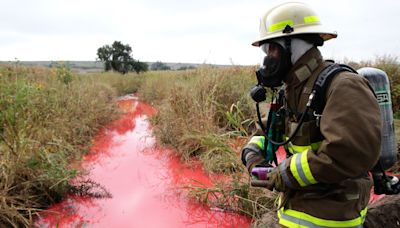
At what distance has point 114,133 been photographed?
8109mm

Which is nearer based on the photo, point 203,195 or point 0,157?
point 0,157

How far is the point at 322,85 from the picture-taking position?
4.58 ft

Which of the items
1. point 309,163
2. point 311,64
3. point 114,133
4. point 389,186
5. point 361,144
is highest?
point 311,64

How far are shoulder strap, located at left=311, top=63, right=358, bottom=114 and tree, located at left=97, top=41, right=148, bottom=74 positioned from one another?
32.3 meters

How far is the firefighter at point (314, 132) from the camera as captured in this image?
4.11 ft

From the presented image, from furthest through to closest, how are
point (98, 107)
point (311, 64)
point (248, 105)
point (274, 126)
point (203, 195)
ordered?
point (98, 107) < point (248, 105) < point (203, 195) < point (274, 126) < point (311, 64)

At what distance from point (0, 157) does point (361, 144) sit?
12.0ft

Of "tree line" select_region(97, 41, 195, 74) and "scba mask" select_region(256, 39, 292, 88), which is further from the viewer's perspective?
"tree line" select_region(97, 41, 195, 74)

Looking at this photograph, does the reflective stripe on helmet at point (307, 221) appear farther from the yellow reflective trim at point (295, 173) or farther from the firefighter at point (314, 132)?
the yellow reflective trim at point (295, 173)

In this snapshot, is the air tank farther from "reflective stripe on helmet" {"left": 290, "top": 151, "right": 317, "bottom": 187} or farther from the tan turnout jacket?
"reflective stripe on helmet" {"left": 290, "top": 151, "right": 317, "bottom": 187}

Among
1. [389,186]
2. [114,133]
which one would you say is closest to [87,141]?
[114,133]

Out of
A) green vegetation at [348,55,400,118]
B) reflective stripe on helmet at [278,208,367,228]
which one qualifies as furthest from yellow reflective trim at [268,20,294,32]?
green vegetation at [348,55,400,118]

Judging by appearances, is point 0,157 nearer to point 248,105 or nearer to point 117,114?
point 248,105

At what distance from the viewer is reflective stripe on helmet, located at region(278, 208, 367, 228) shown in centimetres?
145
